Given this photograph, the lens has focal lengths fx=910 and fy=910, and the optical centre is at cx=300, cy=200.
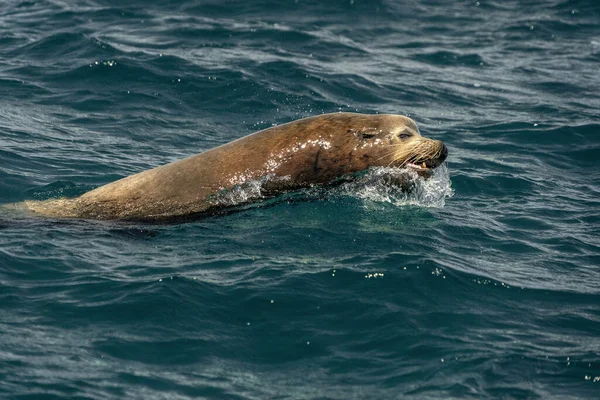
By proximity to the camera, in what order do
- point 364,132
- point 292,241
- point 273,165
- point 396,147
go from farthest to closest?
1. point 364,132
2. point 396,147
3. point 273,165
4. point 292,241

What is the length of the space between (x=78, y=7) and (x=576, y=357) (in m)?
17.9

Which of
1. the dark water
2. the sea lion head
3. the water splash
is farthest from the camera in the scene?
the water splash

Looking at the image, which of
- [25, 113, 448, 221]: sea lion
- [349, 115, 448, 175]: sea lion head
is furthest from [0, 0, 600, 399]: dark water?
[349, 115, 448, 175]: sea lion head

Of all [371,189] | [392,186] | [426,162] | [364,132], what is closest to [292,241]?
[371,189]

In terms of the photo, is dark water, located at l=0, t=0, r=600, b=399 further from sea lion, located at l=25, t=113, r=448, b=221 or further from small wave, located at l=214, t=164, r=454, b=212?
sea lion, located at l=25, t=113, r=448, b=221

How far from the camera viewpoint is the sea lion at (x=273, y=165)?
1105cm

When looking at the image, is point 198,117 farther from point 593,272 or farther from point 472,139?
point 593,272

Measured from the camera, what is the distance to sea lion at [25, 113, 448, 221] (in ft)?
36.3

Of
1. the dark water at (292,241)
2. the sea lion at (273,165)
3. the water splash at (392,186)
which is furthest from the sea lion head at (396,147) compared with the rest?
the dark water at (292,241)

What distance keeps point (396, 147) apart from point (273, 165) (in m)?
1.53

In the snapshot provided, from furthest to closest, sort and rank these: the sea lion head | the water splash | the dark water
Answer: the water splash, the sea lion head, the dark water

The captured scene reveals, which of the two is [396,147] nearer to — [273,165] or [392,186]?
[392,186]

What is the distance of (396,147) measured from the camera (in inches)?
441

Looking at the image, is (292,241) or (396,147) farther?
(396,147)
